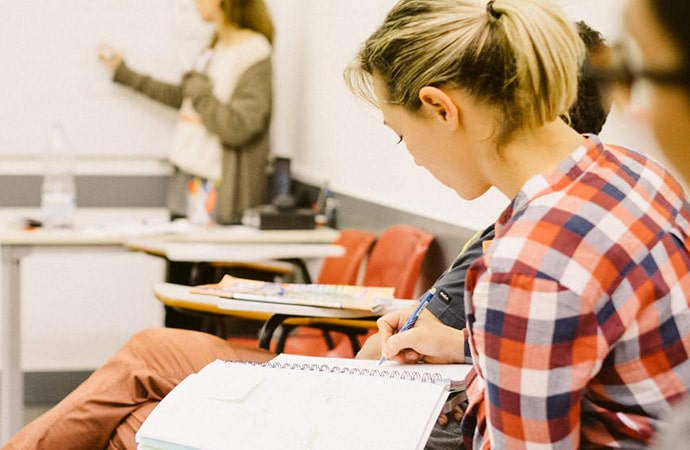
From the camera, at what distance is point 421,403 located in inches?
49.1

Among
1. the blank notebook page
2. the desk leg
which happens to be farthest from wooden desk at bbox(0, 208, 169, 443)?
the blank notebook page

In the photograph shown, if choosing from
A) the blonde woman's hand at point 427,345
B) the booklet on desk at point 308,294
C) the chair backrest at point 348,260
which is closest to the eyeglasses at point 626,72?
the blonde woman's hand at point 427,345

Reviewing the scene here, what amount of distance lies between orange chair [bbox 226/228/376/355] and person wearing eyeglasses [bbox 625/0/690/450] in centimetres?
234

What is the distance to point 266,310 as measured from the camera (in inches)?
76.0

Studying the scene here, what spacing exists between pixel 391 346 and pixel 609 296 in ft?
2.06

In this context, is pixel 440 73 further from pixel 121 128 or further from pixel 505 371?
pixel 121 128

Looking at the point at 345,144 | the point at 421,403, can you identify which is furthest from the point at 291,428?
the point at 345,144

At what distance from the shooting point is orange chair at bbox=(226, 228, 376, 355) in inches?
113

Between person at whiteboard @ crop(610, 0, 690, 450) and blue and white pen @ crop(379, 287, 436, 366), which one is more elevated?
person at whiteboard @ crop(610, 0, 690, 450)

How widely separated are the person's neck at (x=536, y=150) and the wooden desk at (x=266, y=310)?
83 centimetres

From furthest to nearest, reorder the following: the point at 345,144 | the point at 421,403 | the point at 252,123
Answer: the point at 252,123 → the point at 345,144 → the point at 421,403

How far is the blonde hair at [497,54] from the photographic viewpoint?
1.12m

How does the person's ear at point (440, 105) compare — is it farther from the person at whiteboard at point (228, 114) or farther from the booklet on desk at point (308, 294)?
the person at whiteboard at point (228, 114)

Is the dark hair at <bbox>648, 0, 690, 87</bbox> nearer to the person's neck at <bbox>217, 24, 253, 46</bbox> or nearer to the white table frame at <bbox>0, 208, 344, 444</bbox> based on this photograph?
the white table frame at <bbox>0, 208, 344, 444</bbox>
